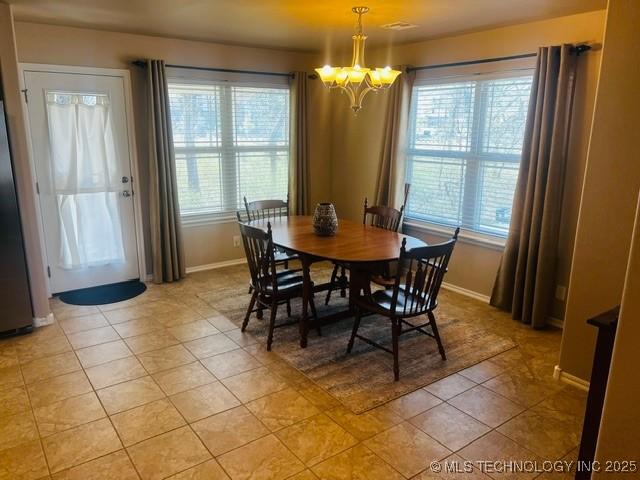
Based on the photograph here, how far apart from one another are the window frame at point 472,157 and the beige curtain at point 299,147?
131cm

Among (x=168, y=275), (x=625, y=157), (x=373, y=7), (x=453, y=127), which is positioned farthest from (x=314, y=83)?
(x=625, y=157)

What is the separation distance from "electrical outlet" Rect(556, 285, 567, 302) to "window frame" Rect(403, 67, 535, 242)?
0.61 m

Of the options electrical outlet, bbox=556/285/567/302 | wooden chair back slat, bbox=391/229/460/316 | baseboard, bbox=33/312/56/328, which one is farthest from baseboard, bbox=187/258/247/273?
electrical outlet, bbox=556/285/567/302

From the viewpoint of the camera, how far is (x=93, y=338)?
143 inches

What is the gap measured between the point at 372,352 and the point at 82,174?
3155 millimetres

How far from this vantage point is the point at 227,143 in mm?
5305

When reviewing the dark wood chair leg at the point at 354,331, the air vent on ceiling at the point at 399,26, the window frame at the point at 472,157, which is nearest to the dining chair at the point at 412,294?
the dark wood chair leg at the point at 354,331

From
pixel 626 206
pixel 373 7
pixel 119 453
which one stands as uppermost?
pixel 373 7

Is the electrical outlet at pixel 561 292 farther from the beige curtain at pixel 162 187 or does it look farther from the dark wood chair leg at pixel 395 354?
the beige curtain at pixel 162 187

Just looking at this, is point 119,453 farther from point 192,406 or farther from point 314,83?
point 314,83

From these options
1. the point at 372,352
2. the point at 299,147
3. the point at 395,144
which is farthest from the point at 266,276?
the point at 299,147

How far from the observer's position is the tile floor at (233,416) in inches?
90.0

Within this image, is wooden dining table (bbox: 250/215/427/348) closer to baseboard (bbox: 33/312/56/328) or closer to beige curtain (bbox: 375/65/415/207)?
beige curtain (bbox: 375/65/415/207)

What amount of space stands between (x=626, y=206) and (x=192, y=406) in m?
2.73
